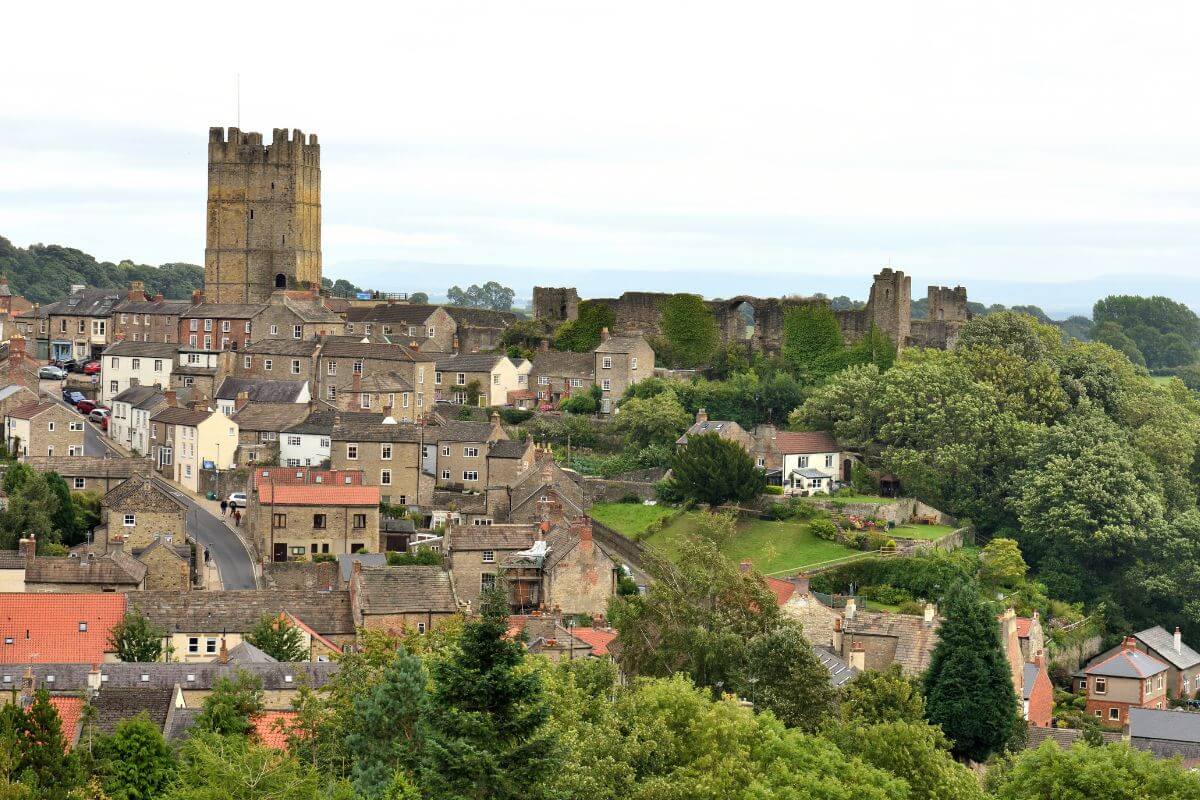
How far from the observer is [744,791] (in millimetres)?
31672

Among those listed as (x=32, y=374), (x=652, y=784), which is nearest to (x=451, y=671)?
(x=652, y=784)

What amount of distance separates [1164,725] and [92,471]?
32524 mm

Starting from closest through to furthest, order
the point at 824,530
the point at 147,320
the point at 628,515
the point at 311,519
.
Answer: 1. the point at 311,519
2. the point at 824,530
3. the point at 628,515
4. the point at 147,320

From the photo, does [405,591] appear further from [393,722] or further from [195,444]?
[195,444]

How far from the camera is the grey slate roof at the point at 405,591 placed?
46.3 meters

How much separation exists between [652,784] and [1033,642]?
22.9 meters

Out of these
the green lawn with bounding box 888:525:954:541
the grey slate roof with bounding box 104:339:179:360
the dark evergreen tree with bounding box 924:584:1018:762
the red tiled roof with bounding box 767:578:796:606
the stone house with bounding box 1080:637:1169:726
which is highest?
the grey slate roof with bounding box 104:339:179:360

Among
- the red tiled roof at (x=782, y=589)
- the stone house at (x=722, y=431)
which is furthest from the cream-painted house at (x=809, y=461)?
the red tiled roof at (x=782, y=589)

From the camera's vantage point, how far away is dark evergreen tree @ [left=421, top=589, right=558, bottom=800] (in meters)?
27.6

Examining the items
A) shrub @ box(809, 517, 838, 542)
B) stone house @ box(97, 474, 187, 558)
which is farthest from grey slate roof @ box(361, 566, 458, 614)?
shrub @ box(809, 517, 838, 542)

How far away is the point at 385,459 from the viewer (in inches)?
2361

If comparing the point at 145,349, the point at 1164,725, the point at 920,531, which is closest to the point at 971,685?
the point at 1164,725

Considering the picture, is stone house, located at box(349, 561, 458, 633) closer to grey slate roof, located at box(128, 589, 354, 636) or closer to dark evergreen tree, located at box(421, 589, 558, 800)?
grey slate roof, located at box(128, 589, 354, 636)

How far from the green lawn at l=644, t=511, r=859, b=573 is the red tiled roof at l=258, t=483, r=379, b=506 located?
8.68 m
